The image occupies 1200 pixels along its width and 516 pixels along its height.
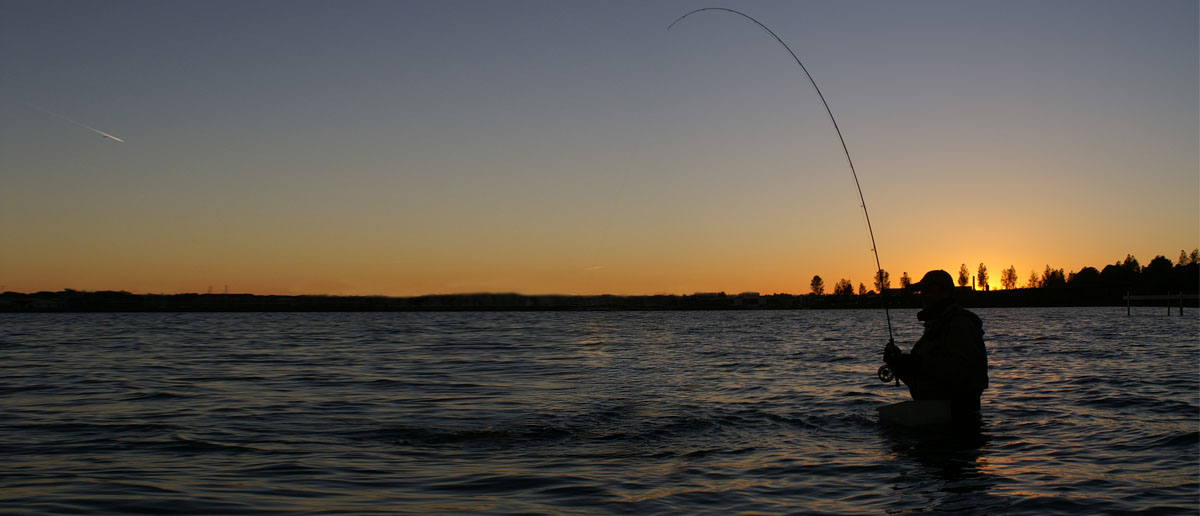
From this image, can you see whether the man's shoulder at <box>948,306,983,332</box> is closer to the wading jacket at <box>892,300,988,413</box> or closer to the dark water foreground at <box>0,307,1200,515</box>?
the wading jacket at <box>892,300,988,413</box>

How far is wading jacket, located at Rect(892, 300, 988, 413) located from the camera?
33.3ft

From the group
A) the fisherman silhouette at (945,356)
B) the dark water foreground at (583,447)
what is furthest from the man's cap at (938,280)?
the dark water foreground at (583,447)

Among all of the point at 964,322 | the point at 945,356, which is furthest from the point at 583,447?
the point at 964,322

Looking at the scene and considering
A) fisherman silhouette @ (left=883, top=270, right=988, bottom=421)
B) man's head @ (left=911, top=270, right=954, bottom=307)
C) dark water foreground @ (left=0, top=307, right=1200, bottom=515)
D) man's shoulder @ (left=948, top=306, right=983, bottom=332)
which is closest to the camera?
dark water foreground @ (left=0, top=307, right=1200, bottom=515)

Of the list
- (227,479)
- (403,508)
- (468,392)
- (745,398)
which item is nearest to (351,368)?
(468,392)

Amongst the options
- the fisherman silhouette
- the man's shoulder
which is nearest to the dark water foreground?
the fisherman silhouette

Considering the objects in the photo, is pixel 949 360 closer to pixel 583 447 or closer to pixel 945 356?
pixel 945 356

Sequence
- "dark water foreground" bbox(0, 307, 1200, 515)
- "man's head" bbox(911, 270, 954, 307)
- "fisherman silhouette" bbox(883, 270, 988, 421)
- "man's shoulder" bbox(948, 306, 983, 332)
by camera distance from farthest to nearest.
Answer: "man's head" bbox(911, 270, 954, 307) < "fisherman silhouette" bbox(883, 270, 988, 421) < "man's shoulder" bbox(948, 306, 983, 332) < "dark water foreground" bbox(0, 307, 1200, 515)

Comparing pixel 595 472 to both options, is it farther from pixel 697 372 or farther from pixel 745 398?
pixel 697 372

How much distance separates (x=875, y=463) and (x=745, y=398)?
6.80m

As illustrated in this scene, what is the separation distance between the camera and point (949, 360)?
33.9 feet

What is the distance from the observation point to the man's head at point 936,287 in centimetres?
1058

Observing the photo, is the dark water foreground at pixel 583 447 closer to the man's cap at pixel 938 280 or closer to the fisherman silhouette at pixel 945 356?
the fisherman silhouette at pixel 945 356

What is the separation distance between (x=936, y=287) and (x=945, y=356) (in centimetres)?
82
